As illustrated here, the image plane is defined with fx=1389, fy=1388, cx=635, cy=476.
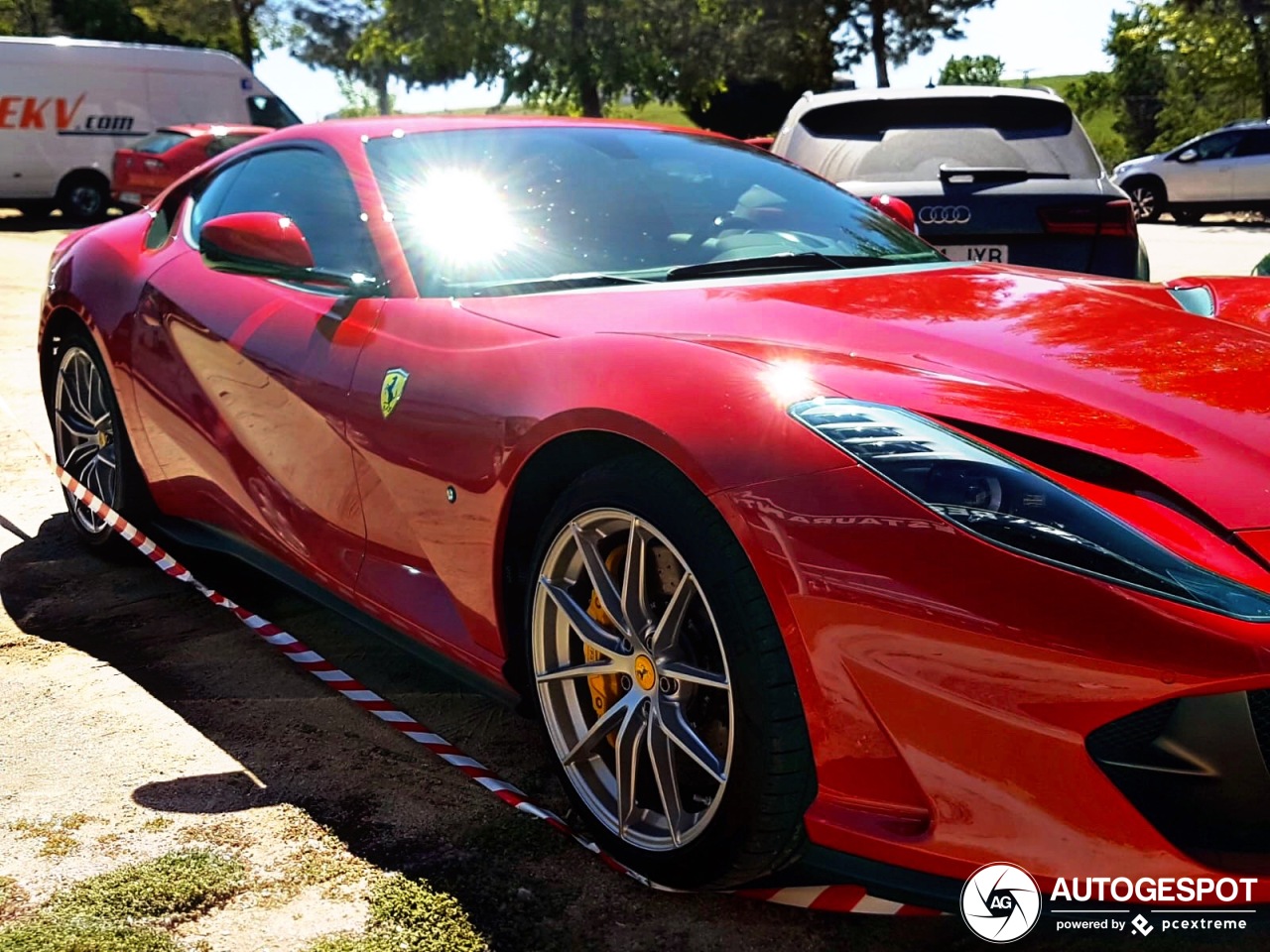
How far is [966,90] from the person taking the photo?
22.1ft

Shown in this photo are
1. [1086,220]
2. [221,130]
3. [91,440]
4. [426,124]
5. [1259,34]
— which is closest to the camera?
[426,124]

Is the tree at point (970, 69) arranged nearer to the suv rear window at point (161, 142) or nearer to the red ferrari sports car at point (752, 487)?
the suv rear window at point (161, 142)

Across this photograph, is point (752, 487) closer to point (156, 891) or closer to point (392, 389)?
point (392, 389)

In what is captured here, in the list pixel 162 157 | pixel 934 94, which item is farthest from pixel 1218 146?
pixel 934 94

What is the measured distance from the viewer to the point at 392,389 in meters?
2.82

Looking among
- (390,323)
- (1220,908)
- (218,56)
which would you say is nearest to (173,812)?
(390,323)

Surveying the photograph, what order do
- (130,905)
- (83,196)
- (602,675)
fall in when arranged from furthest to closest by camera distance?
(83,196), (602,675), (130,905)

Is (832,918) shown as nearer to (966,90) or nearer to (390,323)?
(390,323)

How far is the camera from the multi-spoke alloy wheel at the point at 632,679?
225 cm

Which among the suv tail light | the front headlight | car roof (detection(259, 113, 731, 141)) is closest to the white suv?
the suv tail light

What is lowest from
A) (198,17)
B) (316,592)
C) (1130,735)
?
(316,592)

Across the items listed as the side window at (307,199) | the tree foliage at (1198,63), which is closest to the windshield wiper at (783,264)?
the side window at (307,199)

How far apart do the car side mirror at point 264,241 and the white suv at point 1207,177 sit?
2098 centimetres

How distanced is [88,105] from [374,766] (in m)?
19.8
